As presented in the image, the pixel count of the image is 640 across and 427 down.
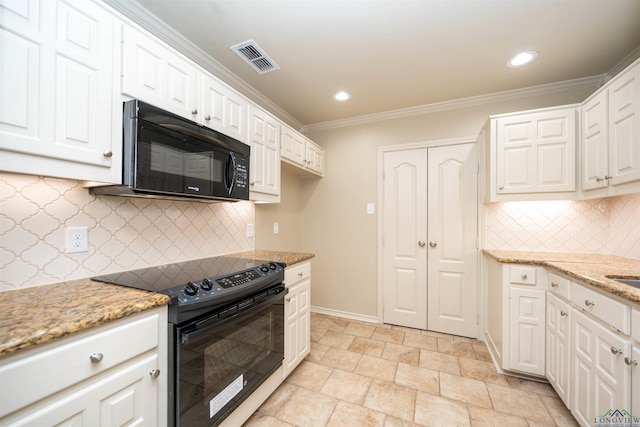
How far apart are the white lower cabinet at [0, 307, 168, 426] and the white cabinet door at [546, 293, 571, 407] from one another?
2342mm

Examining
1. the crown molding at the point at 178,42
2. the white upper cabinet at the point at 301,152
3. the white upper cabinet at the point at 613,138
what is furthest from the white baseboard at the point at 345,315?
the crown molding at the point at 178,42

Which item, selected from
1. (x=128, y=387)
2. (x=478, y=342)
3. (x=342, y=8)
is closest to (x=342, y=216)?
(x=478, y=342)

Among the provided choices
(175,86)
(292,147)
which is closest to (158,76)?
(175,86)

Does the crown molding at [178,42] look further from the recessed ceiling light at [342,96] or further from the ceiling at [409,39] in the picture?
the recessed ceiling light at [342,96]

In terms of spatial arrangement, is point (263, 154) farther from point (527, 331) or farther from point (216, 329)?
point (527, 331)

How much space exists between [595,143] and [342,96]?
2.14 metres

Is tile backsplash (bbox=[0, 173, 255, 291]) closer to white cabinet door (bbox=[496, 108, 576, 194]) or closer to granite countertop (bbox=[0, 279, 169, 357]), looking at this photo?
granite countertop (bbox=[0, 279, 169, 357])

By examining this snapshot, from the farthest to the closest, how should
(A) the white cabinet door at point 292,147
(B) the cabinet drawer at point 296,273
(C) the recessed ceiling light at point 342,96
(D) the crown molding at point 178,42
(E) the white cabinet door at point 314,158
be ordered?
(E) the white cabinet door at point 314,158 → (C) the recessed ceiling light at point 342,96 → (A) the white cabinet door at point 292,147 → (B) the cabinet drawer at point 296,273 → (D) the crown molding at point 178,42

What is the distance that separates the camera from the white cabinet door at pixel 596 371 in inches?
47.9

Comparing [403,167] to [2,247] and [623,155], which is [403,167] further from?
[2,247]

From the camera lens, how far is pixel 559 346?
5.91ft

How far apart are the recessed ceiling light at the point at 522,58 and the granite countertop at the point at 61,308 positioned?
9.61ft

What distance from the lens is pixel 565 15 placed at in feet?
5.50

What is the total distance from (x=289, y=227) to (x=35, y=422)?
2692mm
